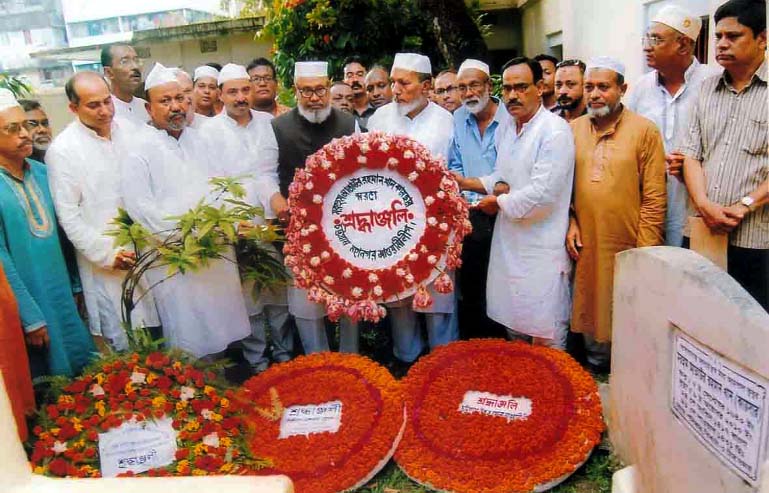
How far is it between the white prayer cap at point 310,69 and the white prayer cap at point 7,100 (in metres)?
1.62

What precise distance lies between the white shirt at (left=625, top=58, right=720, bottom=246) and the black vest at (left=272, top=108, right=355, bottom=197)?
1.95 meters

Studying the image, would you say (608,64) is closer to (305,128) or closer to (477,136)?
(477,136)

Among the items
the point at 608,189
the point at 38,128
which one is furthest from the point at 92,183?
the point at 608,189

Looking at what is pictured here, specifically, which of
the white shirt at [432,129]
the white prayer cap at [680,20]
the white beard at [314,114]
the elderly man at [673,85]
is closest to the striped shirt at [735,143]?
the elderly man at [673,85]

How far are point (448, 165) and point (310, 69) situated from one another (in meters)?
1.11

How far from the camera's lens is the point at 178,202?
387 cm

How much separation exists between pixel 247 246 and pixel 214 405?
1.01 m

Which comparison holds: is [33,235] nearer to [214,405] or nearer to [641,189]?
[214,405]

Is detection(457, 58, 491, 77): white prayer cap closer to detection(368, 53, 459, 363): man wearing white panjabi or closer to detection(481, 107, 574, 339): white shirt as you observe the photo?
detection(368, 53, 459, 363): man wearing white panjabi

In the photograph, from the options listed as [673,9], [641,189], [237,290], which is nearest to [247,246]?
[237,290]

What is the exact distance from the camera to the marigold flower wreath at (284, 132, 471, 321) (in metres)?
3.67

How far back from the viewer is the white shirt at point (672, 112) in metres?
3.73

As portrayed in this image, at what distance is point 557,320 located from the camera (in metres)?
4.02

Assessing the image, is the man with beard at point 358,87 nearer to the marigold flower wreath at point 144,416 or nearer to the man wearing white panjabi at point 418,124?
the man wearing white panjabi at point 418,124
